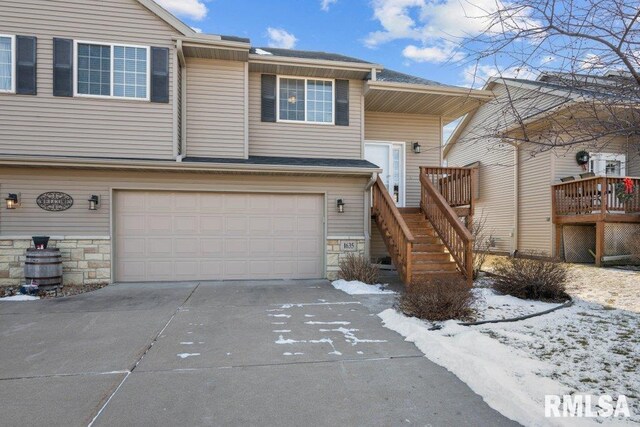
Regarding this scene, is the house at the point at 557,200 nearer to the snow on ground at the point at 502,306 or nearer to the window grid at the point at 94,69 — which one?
the snow on ground at the point at 502,306

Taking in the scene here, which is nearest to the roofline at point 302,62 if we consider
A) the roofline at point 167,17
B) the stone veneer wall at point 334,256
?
the roofline at point 167,17

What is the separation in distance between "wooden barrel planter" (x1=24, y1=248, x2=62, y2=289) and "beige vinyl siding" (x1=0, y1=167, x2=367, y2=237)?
70cm

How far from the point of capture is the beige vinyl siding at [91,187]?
7.05 meters

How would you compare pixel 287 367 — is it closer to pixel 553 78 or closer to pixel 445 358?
pixel 445 358

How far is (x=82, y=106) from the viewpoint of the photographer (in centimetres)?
731

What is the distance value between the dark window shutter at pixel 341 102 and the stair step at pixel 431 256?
388cm

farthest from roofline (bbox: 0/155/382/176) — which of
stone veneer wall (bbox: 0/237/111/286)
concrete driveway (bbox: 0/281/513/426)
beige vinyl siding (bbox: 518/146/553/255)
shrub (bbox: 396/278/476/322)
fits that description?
beige vinyl siding (bbox: 518/146/553/255)

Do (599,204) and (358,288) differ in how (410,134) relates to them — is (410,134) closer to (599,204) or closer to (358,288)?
(599,204)

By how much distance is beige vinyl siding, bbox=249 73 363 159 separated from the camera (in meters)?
8.63

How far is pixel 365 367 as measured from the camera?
3309 mm

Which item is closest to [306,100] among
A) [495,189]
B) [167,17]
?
[167,17]

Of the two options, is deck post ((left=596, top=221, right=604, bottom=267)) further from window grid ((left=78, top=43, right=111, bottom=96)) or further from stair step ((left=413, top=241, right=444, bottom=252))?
window grid ((left=78, top=43, right=111, bottom=96))

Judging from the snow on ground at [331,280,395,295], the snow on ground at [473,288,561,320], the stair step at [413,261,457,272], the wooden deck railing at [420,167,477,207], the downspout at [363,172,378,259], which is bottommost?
the snow on ground at [331,280,395,295]

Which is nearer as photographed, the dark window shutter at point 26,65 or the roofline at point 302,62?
the dark window shutter at point 26,65
